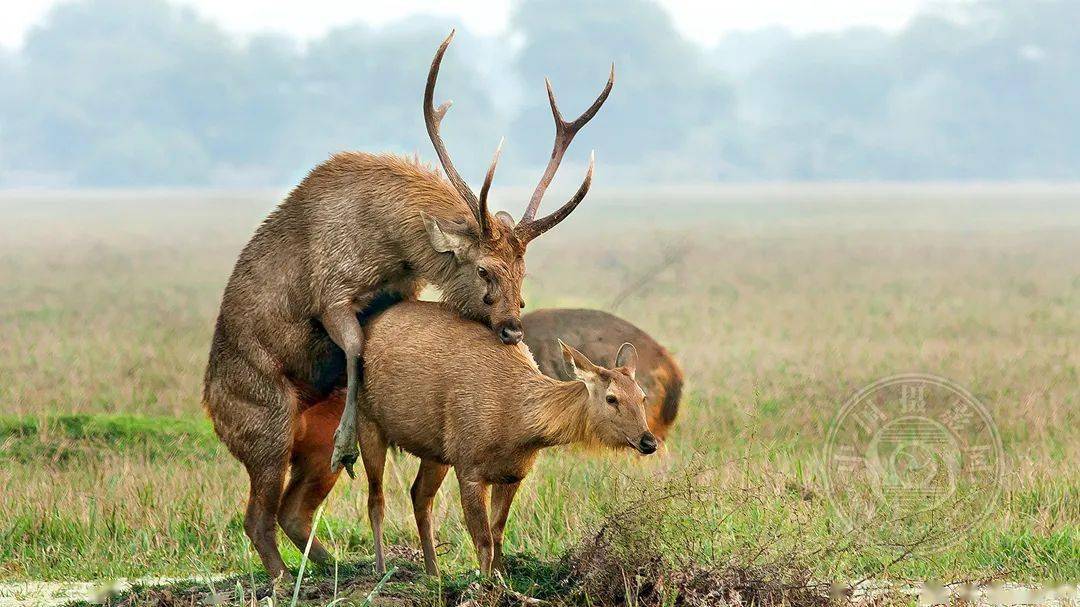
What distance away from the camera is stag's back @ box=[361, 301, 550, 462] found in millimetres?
7273

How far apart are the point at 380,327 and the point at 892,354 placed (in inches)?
496

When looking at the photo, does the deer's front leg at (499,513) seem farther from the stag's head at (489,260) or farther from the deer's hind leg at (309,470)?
the deer's hind leg at (309,470)

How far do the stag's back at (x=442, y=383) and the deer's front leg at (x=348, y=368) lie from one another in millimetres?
72

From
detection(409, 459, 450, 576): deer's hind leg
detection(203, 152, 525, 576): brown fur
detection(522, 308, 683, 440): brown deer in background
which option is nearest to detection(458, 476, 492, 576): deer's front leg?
detection(409, 459, 450, 576): deer's hind leg

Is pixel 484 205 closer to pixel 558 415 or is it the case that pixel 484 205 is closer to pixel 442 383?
pixel 442 383

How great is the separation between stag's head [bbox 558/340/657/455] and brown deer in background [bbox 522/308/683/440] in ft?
11.9

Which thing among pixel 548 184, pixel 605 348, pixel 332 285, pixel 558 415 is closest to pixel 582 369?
pixel 558 415

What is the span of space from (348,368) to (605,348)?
11.8 feet

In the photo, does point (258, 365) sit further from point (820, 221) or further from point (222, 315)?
point (820, 221)

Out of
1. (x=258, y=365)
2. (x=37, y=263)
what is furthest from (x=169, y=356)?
(x=37, y=263)

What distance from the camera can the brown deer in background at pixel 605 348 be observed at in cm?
1079

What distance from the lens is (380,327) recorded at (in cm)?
773

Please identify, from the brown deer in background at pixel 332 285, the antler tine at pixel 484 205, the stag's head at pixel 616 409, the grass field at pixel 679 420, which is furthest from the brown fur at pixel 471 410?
the antler tine at pixel 484 205

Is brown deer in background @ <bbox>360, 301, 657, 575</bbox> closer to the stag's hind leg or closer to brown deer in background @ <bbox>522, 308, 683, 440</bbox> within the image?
the stag's hind leg
